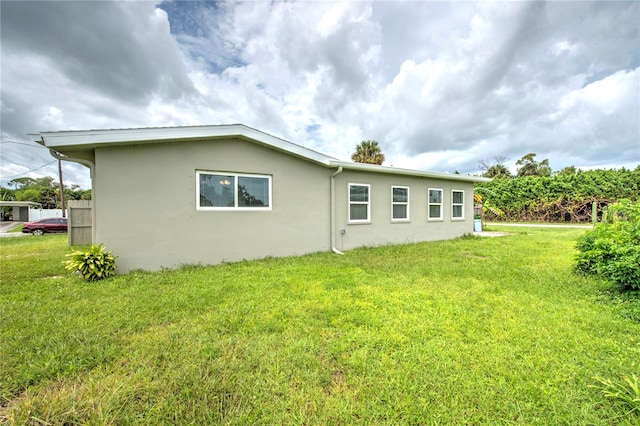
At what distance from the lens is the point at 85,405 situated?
176 centimetres

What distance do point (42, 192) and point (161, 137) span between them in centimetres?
5623

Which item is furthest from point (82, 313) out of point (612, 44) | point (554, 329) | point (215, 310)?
point (612, 44)

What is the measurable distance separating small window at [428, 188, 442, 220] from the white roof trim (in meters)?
4.75

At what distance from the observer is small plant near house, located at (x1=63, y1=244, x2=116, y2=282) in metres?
4.76

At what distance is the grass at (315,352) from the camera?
68.2 inches

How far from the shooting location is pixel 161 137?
17.2 feet

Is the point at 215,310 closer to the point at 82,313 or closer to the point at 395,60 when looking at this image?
the point at 82,313

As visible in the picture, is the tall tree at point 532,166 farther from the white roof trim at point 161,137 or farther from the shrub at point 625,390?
the shrub at point 625,390

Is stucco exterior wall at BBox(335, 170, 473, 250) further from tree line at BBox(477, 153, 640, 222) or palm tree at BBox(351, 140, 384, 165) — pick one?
palm tree at BBox(351, 140, 384, 165)

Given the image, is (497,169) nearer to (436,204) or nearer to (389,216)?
(436,204)

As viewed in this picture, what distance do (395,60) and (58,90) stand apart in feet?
52.2

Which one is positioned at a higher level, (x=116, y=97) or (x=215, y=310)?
(x=116, y=97)

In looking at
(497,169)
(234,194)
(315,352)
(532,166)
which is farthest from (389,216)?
(532,166)

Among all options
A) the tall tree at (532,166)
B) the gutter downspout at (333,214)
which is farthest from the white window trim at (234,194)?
the tall tree at (532,166)
